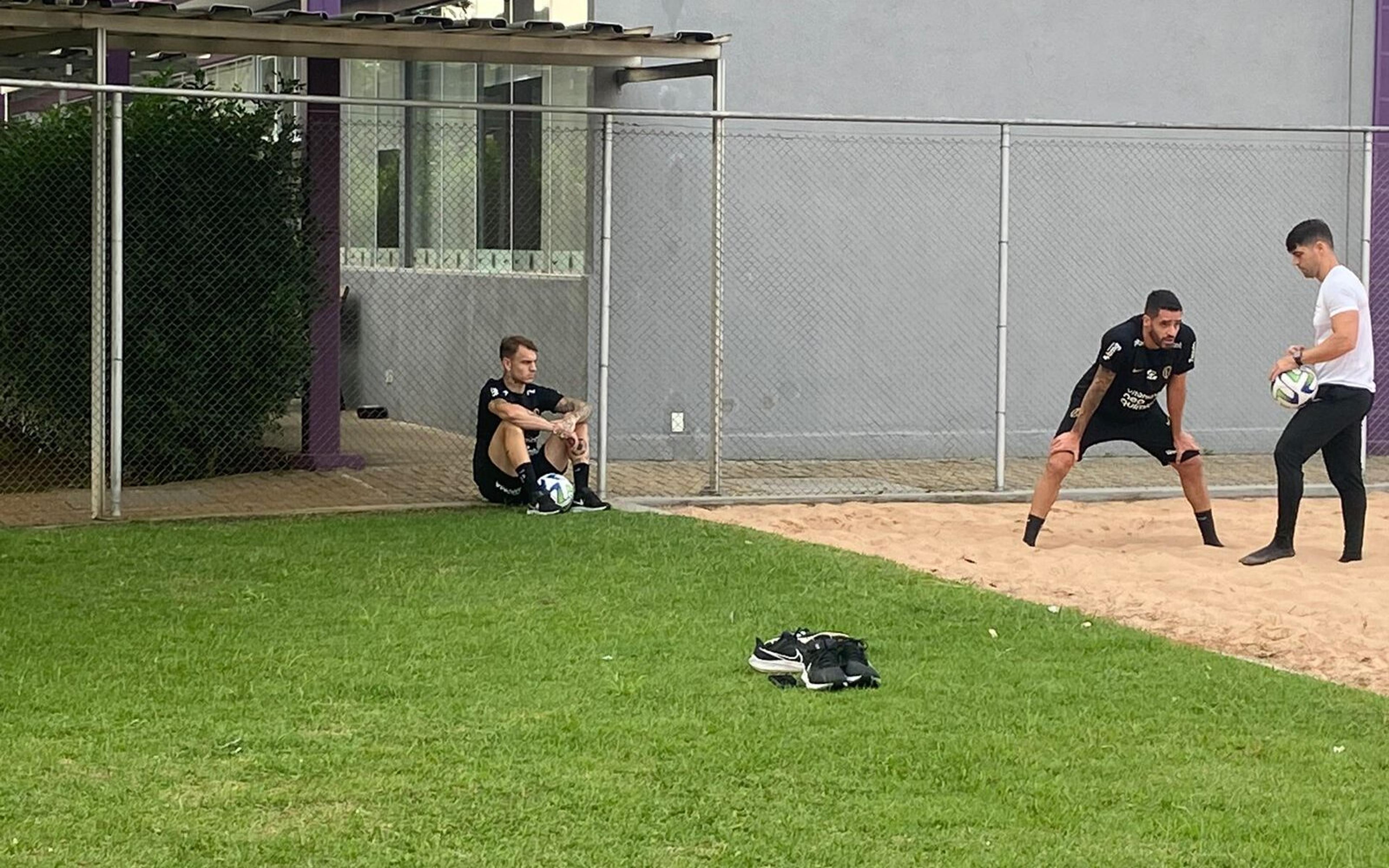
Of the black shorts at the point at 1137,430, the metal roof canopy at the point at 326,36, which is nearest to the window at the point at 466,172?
the metal roof canopy at the point at 326,36

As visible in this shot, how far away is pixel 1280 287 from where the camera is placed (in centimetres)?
1647

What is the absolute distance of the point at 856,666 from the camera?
7.30 metres

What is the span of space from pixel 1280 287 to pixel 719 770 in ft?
37.9

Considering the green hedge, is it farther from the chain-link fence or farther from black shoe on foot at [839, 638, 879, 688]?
black shoe on foot at [839, 638, 879, 688]

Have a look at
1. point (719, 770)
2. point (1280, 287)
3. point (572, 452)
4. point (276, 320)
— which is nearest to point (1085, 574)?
Answer: point (572, 452)

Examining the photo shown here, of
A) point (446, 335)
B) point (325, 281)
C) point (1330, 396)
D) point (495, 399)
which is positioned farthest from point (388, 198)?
point (1330, 396)

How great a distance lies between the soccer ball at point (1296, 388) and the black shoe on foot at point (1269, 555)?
755 mm

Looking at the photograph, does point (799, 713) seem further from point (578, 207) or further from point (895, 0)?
point (895, 0)

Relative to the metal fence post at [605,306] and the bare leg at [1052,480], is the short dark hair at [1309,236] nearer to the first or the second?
the bare leg at [1052,480]

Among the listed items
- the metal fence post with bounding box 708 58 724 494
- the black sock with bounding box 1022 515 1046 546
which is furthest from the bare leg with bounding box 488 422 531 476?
the black sock with bounding box 1022 515 1046 546

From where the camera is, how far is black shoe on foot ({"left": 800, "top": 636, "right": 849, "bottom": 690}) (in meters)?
7.20

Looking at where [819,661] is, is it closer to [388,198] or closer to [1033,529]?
[1033,529]

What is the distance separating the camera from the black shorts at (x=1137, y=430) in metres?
11.1

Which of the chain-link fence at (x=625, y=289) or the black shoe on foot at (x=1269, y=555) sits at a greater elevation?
the chain-link fence at (x=625, y=289)
